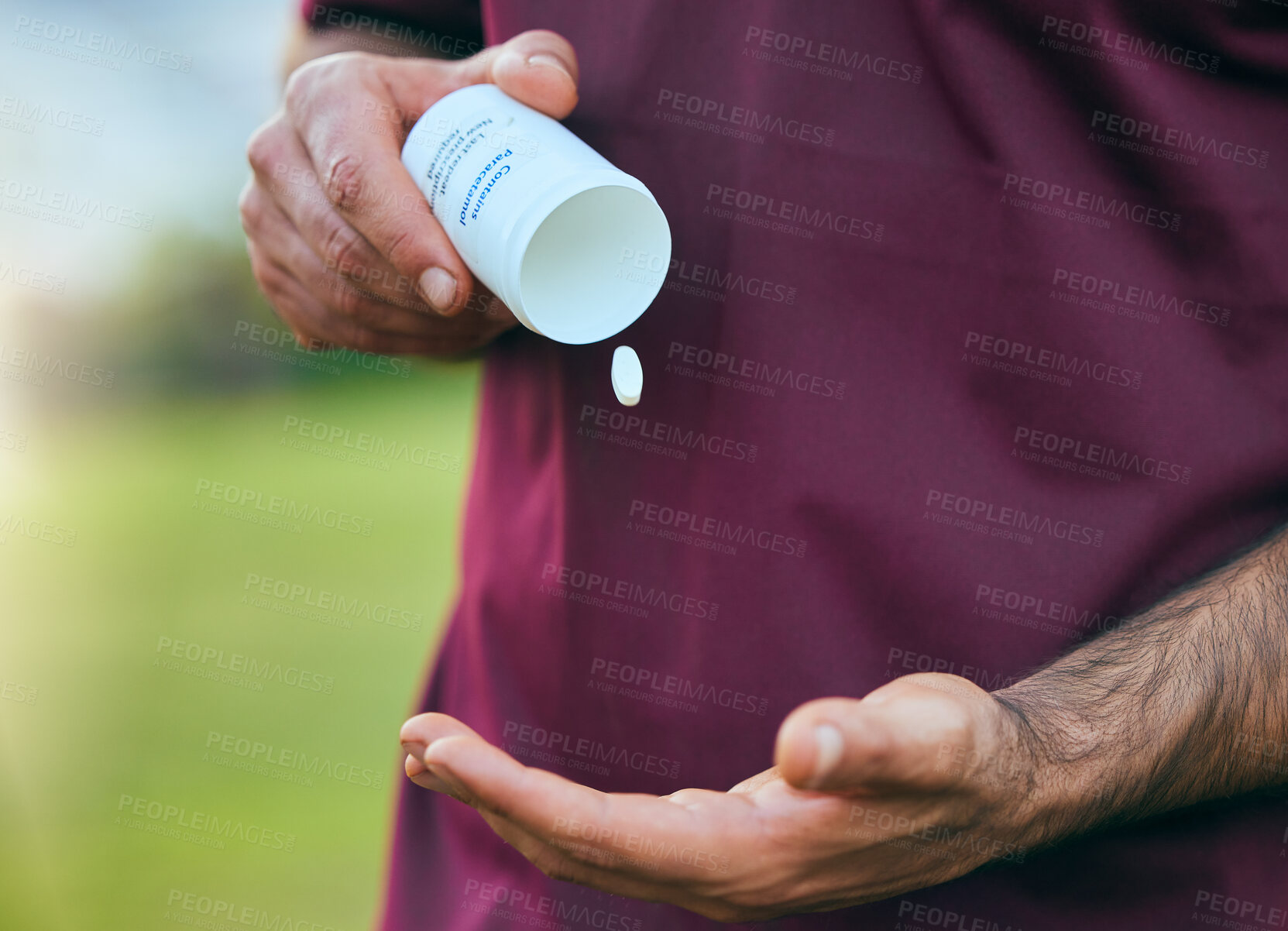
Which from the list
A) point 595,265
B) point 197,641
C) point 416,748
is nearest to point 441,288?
point 595,265

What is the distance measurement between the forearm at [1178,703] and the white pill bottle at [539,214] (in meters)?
0.60

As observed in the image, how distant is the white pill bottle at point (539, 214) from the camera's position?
885mm

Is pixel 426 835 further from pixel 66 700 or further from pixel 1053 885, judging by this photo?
pixel 66 700

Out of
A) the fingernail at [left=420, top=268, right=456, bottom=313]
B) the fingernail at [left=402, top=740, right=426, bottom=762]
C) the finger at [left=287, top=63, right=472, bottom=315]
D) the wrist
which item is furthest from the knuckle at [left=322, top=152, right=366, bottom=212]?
the wrist

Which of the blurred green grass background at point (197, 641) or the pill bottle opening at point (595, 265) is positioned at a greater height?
the pill bottle opening at point (595, 265)

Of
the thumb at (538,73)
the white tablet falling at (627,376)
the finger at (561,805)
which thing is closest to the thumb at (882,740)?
the finger at (561,805)

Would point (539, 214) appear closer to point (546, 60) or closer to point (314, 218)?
point (546, 60)

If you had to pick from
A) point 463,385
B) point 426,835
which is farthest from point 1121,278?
point 463,385

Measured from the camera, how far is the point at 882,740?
66cm

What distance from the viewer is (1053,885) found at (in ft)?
3.23

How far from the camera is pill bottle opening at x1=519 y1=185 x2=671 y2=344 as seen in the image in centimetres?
96

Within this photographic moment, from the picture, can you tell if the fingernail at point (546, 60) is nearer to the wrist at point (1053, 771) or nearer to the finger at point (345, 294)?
the finger at point (345, 294)

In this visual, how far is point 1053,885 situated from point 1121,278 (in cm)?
70

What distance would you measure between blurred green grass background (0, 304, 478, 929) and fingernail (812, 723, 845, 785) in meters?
0.97
